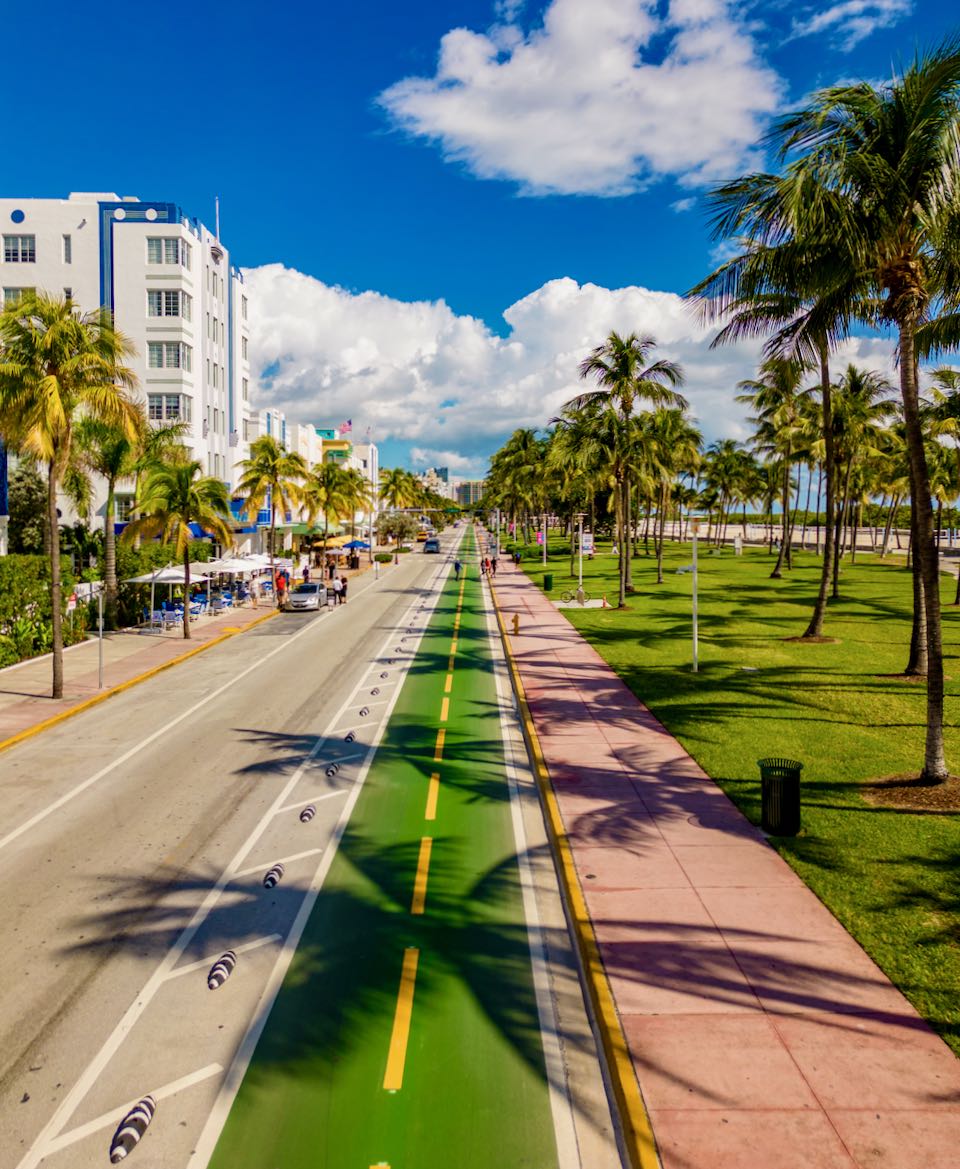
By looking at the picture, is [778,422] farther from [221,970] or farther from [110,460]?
[221,970]

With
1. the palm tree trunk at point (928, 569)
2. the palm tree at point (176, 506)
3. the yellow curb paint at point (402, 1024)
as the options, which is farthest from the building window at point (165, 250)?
the yellow curb paint at point (402, 1024)

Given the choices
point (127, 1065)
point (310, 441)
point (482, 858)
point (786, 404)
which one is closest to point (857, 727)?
point (482, 858)

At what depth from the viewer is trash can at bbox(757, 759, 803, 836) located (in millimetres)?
11305

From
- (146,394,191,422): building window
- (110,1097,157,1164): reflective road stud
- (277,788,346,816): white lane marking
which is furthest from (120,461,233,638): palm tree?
(110,1097,157,1164): reflective road stud

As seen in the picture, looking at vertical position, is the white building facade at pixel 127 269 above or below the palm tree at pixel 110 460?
above

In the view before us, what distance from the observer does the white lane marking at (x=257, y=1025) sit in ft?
20.2

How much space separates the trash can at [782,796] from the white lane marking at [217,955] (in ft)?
21.8

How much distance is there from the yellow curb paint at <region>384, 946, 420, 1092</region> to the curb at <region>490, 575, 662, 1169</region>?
172 centimetres

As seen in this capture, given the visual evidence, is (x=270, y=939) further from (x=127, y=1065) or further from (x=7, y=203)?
(x=7, y=203)

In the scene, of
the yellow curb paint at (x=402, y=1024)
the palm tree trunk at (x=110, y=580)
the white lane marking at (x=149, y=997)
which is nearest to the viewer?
the white lane marking at (x=149, y=997)

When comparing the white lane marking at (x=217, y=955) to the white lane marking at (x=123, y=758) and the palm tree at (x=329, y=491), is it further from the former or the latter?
the palm tree at (x=329, y=491)

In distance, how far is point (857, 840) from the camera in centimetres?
1118

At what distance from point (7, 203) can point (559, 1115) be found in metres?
59.8

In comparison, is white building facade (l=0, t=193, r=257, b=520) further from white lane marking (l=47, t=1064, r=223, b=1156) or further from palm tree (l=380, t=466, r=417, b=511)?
palm tree (l=380, t=466, r=417, b=511)
